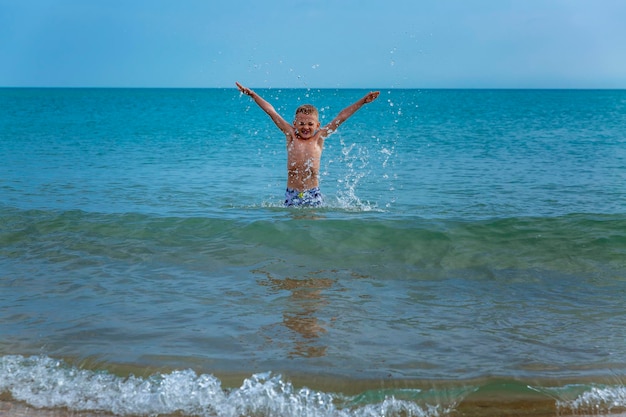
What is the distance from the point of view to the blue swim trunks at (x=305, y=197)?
35.4 ft

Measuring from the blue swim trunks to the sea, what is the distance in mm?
220

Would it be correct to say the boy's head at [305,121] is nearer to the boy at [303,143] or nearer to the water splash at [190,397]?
the boy at [303,143]

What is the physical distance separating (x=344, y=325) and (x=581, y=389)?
1899 millimetres

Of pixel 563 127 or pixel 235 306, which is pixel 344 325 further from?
pixel 563 127

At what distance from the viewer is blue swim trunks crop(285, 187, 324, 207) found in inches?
425

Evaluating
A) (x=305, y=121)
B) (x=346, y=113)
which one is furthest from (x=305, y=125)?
(x=346, y=113)

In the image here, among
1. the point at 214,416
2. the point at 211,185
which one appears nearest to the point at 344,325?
the point at 214,416

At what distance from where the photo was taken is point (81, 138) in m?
29.6

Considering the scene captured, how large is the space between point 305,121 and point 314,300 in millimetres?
A: 4421

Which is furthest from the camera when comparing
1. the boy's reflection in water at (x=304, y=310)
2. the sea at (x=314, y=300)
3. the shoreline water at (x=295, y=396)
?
the boy's reflection in water at (x=304, y=310)

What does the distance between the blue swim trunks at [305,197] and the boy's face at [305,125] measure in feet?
2.88

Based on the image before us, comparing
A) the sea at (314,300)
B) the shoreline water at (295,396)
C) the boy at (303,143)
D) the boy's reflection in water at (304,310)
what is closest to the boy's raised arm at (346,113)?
the boy at (303,143)

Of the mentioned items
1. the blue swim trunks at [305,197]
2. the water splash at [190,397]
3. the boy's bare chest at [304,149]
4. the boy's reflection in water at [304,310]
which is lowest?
the water splash at [190,397]

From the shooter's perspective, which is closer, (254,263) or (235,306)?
(235,306)
